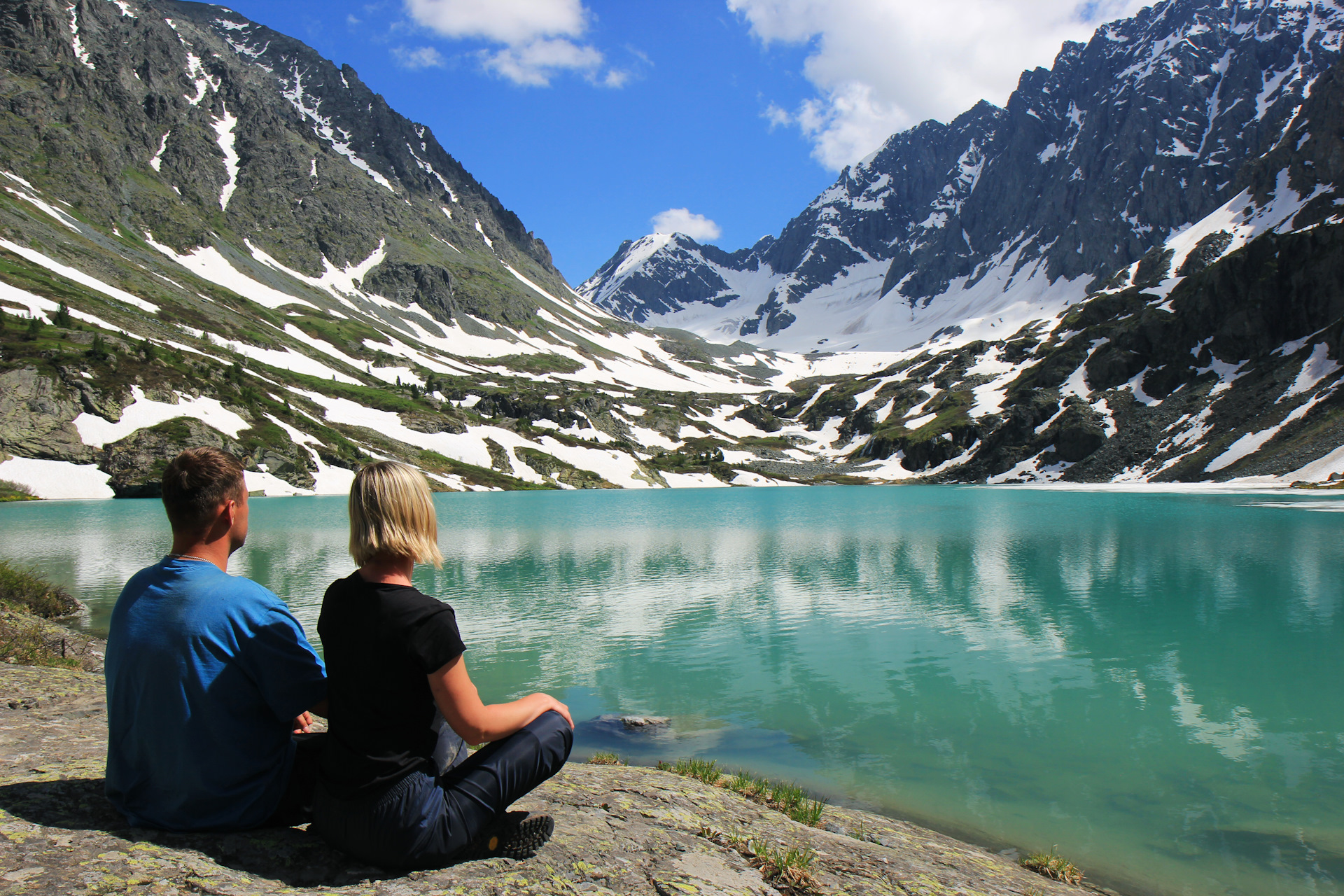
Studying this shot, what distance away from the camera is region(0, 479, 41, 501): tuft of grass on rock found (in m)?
66.1

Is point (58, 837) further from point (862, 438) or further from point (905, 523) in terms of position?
point (862, 438)

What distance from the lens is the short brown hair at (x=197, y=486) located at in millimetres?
4285

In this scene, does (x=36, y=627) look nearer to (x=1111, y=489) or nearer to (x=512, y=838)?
(x=512, y=838)

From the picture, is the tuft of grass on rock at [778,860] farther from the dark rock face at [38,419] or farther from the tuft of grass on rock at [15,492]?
the dark rock face at [38,419]

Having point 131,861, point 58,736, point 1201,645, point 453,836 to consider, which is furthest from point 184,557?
point 1201,645

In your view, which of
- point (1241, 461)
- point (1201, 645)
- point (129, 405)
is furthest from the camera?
point (1241, 461)

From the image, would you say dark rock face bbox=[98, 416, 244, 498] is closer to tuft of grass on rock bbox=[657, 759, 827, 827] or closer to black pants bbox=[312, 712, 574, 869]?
tuft of grass on rock bbox=[657, 759, 827, 827]

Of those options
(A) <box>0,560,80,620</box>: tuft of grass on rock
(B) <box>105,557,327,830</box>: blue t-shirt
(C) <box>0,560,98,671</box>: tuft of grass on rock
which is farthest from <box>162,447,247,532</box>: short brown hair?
(A) <box>0,560,80,620</box>: tuft of grass on rock

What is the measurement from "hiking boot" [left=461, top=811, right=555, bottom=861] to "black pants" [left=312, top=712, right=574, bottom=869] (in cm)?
16

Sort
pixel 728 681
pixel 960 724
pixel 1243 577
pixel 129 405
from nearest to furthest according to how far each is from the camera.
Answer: pixel 960 724
pixel 728 681
pixel 1243 577
pixel 129 405

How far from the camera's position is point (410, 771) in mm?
4281

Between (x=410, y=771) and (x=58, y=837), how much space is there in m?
1.99

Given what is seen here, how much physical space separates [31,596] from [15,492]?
217 feet

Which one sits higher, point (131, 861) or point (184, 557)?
point (184, 557)
